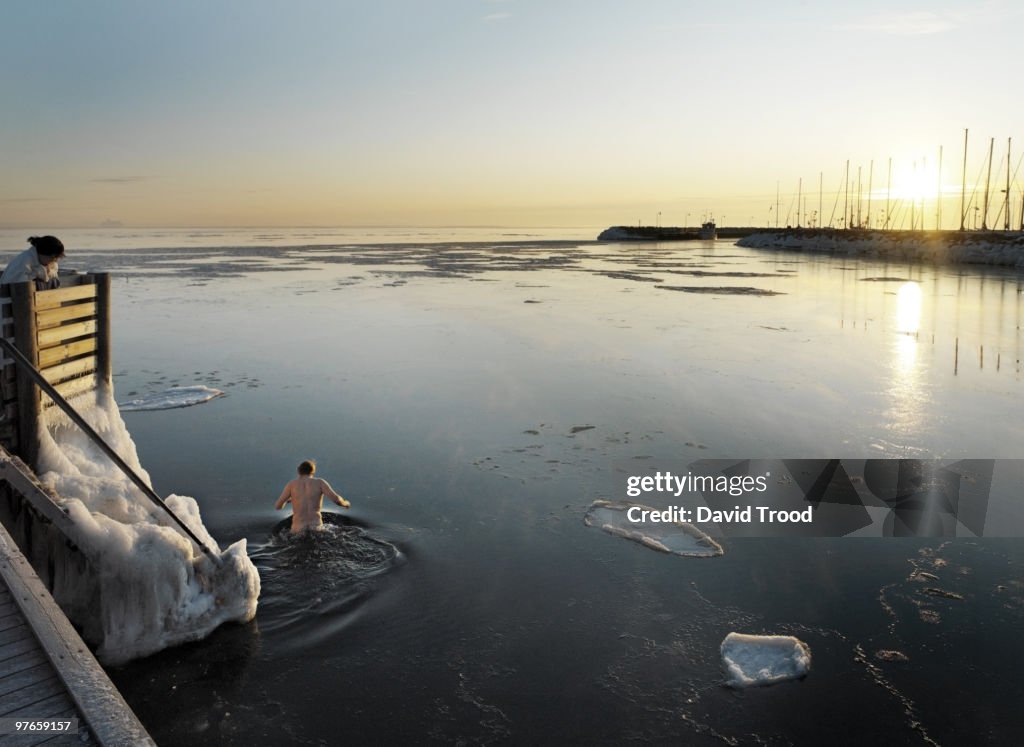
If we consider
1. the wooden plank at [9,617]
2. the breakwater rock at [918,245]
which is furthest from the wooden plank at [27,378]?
the breakwater rock at [918,245]

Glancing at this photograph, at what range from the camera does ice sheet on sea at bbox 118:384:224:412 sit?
1545cm

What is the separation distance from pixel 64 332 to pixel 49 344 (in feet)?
1.22

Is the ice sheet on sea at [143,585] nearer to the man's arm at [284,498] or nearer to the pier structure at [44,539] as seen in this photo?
the pier structure at [44,539]

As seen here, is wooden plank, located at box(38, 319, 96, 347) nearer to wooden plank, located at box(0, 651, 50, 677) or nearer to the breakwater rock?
wooden plank, located at box(0, 651, 50, 677)

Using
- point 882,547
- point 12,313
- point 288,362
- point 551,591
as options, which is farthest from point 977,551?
point 288,362

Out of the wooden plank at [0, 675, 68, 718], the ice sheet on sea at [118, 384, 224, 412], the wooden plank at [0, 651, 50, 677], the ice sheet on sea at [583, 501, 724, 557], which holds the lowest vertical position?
the ice sheet on sea at [583, 501, 724, 557]

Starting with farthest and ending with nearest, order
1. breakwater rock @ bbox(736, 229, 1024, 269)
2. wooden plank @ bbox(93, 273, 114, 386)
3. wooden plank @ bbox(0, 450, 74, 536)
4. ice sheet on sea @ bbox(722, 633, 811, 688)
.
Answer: breakwater rock @ bbox(736, 229, 1024, 269) < wooden plank @ bbox(93, 273, 114, 386) < wooden plank @ bbox(0, 450, 74, 536) < ice sheet on sea @ bbox(722, 633, 811, 688)

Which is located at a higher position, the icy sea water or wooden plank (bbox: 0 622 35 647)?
wooden plank (bbox: 0 622 35 647)

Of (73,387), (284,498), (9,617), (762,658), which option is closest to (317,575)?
(284,498)

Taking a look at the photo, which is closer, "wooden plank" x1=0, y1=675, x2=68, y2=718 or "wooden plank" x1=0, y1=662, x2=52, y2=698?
"wooden plank" x1=0, y1=675, x2=68, y2=718

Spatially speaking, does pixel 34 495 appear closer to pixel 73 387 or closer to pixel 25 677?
A: pixel 73 387

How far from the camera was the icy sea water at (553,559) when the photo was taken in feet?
20.2

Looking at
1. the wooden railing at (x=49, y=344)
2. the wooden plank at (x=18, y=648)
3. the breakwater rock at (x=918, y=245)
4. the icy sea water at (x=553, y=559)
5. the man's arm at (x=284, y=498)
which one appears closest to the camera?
the wooden plank at (x=18, y=648)

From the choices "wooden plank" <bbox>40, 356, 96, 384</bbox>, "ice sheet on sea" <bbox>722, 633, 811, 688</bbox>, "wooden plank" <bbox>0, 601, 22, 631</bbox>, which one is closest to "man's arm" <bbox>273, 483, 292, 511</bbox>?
"wooden plank" <bbox>40, 356, 96, 384</bbox>
